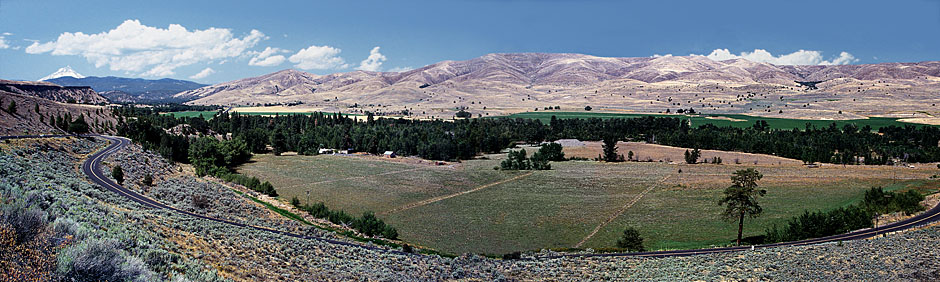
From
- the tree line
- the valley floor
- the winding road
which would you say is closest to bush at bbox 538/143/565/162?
the tree line

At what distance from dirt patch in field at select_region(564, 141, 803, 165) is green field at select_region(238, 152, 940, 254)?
1074 centimetres

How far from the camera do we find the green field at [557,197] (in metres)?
54.2

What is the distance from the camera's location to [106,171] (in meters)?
48.0

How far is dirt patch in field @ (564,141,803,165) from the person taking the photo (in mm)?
106750

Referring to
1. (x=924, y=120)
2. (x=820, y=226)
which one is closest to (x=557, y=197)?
(x=820, y=226)

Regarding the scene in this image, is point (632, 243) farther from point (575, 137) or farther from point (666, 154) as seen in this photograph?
point (575, 137)

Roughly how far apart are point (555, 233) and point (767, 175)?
171 feet

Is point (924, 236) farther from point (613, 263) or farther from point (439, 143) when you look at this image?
point (439, 143)

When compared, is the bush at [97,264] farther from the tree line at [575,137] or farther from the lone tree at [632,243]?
the tree line at [575,137]

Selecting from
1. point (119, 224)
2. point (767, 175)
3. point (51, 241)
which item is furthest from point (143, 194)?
point (767, 175)

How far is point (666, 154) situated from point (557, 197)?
57.7 metres

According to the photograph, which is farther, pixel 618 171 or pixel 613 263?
pixel 618 171

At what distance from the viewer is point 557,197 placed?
7550 centimetres

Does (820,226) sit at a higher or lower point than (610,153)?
lower
